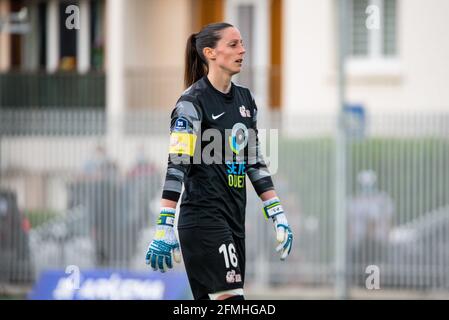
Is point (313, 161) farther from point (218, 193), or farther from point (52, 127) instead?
point (218, 193)

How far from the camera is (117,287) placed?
14.6 m

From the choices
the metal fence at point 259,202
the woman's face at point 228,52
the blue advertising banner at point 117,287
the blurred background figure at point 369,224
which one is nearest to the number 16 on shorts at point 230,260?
the woman's face at point 228,52

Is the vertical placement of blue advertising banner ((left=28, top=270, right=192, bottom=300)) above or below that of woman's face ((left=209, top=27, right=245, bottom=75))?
below

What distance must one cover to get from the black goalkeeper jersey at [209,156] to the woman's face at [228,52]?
6.2 inches

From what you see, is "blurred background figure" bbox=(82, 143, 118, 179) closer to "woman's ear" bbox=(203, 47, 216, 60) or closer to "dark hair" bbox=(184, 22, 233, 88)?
"dark hair" bbox=(184, 22, 233, 88)

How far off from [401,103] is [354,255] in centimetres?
662

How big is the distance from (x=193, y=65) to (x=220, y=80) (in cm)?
29

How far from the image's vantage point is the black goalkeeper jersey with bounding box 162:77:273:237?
7.48m

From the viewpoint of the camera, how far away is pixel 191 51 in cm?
789

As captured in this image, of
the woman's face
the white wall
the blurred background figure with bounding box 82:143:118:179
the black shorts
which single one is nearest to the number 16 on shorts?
the black shorts

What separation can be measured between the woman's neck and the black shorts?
0.88m

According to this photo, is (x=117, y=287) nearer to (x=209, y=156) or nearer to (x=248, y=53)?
(x=209, y=156)

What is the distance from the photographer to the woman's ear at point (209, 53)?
7711 mm
